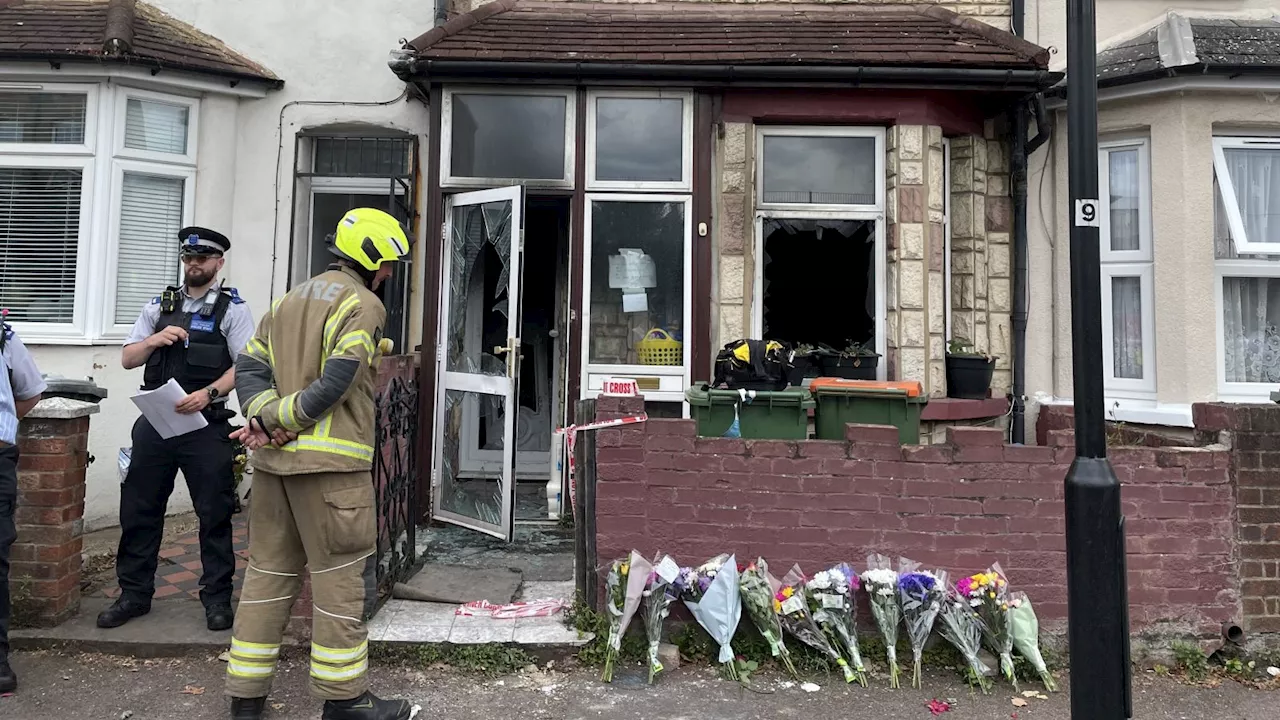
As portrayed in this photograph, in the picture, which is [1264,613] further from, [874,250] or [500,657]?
[500,657]

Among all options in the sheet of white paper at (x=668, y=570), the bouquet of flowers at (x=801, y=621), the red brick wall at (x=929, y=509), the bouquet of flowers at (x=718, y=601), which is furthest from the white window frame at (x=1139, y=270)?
the sheet of white paper at (x=668, y=570)

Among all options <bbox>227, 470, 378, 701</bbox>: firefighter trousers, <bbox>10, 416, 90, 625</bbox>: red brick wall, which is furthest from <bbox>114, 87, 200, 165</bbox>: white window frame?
<bbox>227, 470, 378, 701</bbox>: firefighter trousers

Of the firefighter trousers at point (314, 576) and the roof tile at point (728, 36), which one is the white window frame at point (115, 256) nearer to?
the roof tile at point (728, 36)

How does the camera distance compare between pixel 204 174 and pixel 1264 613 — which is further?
pixel 204 174

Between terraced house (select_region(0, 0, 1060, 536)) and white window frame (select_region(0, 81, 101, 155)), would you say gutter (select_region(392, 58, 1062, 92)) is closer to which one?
terraced house (select_region(0, 0, 1060, 536))

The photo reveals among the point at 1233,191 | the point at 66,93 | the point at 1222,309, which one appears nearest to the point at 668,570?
the point at 1222,309

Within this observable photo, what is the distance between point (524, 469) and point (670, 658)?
3.38m

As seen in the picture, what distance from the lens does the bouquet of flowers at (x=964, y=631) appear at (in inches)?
134

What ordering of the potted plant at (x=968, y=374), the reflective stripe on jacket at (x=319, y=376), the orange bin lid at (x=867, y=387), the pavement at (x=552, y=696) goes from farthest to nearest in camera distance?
the potted plant at (x=968, y=374) < the orange bin lid at (x=867, y=387) < the pavement at (x=552, y=696) < the reflective stripe on jacket at (x=319, y=376)

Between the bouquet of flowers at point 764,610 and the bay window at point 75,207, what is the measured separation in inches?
204

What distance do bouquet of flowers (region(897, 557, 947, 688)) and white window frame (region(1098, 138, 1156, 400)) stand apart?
3093 mm

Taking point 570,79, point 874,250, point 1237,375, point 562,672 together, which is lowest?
point 562,672

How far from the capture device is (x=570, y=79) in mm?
5484

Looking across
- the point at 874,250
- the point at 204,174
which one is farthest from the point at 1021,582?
the point at 204,174
